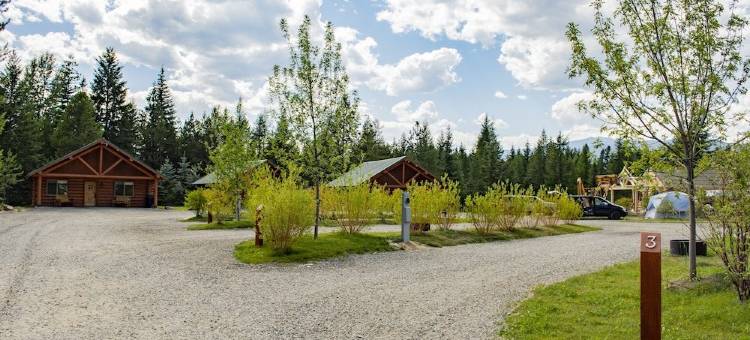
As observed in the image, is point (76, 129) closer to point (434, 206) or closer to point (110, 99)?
point (110, 99)

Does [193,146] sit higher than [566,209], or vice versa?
[193,146]

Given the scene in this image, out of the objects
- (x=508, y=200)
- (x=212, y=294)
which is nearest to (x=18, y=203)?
(x=508, y=200)

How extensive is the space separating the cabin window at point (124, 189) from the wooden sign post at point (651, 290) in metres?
39.9

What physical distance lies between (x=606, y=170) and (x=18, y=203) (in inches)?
2460

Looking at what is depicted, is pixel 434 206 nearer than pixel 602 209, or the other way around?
pixel 434 206

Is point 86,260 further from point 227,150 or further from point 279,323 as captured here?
point 227,150

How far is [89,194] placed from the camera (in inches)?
1510

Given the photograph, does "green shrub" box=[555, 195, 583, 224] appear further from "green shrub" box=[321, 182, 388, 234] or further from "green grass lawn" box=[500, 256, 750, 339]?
"green grass lawn" box=[500, 256, 750, 339]

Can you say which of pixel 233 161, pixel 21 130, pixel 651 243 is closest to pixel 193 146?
pixel 21 130

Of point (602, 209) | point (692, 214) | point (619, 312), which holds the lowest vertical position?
point (619, 312)

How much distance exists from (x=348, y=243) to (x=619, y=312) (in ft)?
26.5

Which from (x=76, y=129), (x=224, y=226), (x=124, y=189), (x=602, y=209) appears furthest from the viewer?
(x=76, y=129)

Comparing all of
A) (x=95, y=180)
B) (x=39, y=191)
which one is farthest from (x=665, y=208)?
(x=39, y=191)

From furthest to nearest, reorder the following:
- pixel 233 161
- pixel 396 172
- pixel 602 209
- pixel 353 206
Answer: pixel 396 172 < pixel 602 209 < pixel 233 161 < pixel 353 206
